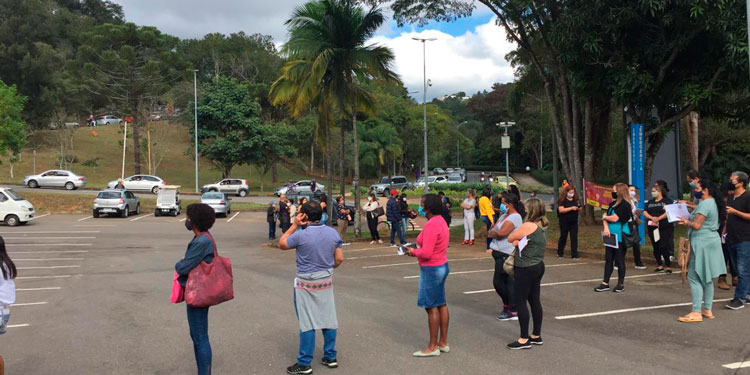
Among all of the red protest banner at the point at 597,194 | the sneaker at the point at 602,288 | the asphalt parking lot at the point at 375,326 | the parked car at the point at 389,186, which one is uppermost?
the parked car at the point at 389,186

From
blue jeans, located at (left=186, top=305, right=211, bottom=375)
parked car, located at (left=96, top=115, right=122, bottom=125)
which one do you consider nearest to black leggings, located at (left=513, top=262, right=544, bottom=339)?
blue jeans, located at (left=186, top=305, right=211, bottom=375)

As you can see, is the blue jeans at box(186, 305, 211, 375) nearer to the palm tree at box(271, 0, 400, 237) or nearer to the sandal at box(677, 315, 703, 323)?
the sandal at box(677, 315, 703, 323)

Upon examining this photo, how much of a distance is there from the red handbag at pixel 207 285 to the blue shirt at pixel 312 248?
0.77m

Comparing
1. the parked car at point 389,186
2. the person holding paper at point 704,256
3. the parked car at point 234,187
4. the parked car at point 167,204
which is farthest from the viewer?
the parked car at point 389,186

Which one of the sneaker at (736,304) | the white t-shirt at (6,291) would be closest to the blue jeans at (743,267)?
the sneaker at (736,304)

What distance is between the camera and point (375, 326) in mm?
7594

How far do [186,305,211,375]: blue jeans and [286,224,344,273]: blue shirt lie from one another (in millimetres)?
1017

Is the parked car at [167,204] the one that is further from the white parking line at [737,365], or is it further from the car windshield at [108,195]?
the white parking line at [737,365]

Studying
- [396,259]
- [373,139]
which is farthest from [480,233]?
[373,139]

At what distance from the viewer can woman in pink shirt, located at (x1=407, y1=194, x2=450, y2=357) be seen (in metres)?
6.14

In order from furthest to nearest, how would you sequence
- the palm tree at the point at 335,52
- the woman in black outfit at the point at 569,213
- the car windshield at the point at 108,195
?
the car windshield at the point at 108,195 → the palm tree at the point at 335,52 → the woman in black outfit at the point at 569,213

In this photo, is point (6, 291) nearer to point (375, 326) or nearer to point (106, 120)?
point (375, 326)

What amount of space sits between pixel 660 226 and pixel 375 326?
680 centimetres

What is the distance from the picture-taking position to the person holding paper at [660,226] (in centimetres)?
1088
